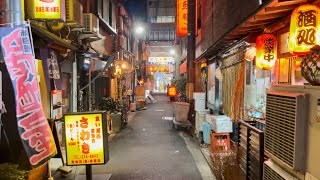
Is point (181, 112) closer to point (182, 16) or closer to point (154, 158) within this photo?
point (154, 158)

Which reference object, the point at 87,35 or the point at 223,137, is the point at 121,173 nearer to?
the point at 223,137

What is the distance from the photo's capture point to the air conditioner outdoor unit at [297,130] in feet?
11.9

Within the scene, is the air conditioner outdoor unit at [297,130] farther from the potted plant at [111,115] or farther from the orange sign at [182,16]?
the orange sign at [182,16]

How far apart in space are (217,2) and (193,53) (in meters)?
8.18

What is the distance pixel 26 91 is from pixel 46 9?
16.1 ft

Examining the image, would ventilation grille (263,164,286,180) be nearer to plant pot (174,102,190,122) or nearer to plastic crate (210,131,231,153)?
plastic crate (210,131,231,153)

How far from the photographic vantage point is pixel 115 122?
19.5 m

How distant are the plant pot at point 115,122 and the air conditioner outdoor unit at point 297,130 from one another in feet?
51.2

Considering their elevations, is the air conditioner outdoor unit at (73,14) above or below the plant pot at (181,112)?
above

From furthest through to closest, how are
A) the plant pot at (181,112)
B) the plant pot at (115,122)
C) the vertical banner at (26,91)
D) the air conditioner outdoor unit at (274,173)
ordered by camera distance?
the plant pot at (181,112) → the plant pot at (115,122) → the vertical banner at (26,91) → the air conditioner outdoor unit at (274,173)

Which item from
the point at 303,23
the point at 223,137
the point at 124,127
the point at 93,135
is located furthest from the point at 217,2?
the point at 124,127

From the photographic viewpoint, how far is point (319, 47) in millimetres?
4004

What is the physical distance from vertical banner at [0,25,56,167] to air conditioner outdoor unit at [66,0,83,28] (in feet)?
20.0

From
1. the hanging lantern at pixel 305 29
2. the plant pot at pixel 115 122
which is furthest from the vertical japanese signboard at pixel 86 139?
the plant pot at pixel 115 122
